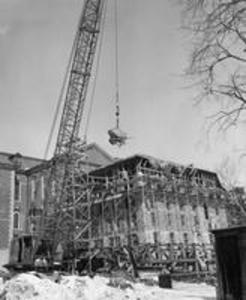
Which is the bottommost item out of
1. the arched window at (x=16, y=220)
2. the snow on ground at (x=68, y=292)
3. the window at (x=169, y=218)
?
the snow on ground at (x=68, y=292)

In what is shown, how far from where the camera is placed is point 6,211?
137ft

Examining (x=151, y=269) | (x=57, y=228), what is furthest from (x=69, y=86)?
(x=151, y=269)

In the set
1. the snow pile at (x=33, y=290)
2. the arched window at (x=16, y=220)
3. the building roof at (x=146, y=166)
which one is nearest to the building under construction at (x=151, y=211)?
the building roof at (x=146, y=166)

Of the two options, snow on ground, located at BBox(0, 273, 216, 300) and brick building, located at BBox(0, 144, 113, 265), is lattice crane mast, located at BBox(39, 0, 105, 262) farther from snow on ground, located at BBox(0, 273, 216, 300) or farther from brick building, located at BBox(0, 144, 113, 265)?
snow on ground, located at BBox(0, 273, 216, 300)

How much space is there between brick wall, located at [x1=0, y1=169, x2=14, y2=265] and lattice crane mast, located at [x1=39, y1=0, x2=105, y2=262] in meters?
7.71

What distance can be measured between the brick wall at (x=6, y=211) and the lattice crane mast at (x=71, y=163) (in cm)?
771

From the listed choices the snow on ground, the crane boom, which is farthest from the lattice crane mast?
the snow on ground

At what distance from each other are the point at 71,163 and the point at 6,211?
38.6 ft

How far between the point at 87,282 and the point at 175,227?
814 inches

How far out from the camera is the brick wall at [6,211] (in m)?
39.9

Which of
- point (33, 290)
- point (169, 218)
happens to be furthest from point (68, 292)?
point (169, 218)

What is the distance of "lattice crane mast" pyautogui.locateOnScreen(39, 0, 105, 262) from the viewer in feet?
109

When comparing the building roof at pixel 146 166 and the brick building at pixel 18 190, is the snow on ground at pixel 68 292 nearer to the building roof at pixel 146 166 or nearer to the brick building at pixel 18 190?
the building roof at pixel 146 166

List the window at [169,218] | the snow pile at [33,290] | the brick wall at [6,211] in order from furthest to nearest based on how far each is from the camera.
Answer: the brick wall at [6,211] → the window at [169,218] → the snow pile at [33,290]
